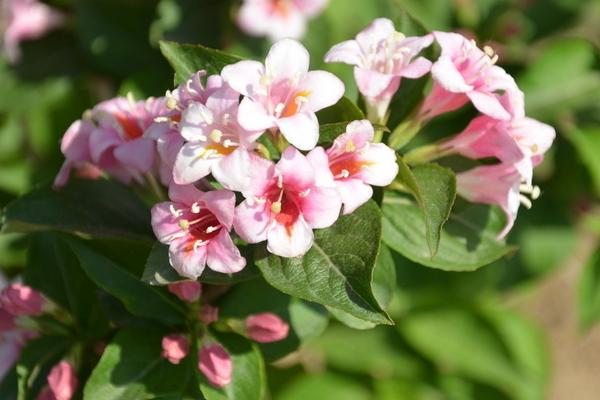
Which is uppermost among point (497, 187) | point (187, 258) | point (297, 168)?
point (297, 168)

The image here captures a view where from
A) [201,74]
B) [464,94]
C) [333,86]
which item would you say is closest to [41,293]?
[201,74]

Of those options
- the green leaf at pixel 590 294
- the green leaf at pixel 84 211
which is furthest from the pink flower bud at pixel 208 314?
the green leaf at pixel 590 294

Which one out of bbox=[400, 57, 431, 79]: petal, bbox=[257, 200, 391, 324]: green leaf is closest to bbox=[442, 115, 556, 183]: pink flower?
bbox=[400, 57, 431, 79]: petal

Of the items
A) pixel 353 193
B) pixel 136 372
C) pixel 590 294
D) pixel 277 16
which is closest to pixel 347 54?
pixel 353 193

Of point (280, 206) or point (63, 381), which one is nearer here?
point (280, 206)

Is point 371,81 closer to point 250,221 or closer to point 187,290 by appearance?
point 250,221

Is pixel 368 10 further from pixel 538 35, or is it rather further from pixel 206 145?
pixel 206 145

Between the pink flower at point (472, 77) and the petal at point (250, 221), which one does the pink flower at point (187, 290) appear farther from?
the pink flower at point (472, 77)
